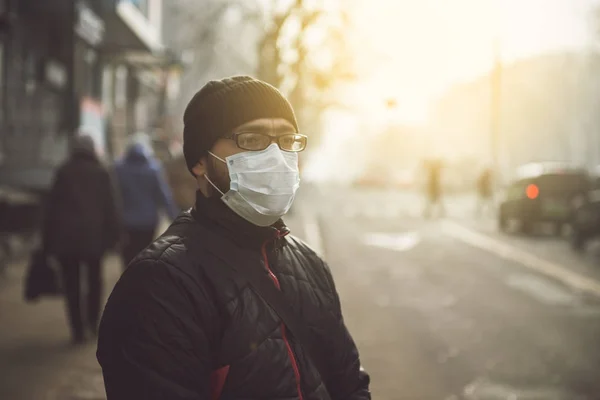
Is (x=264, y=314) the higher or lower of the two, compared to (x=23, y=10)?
lower

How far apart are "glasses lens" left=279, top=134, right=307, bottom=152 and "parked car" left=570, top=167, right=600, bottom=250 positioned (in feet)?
47.7

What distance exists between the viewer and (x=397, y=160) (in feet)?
409

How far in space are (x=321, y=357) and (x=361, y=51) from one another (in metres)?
33.0

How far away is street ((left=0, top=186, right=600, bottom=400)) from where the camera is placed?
6.54 meters

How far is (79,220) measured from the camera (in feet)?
24.5

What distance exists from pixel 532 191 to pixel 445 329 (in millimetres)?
12824

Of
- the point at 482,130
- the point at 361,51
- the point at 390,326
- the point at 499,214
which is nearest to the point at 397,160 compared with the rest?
the point at 482,130

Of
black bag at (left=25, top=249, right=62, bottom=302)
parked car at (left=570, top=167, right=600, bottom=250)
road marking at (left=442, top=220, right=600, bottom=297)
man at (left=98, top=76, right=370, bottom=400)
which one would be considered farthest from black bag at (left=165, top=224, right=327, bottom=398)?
parked car at (left=570, top=167, right=600, bottom=250)

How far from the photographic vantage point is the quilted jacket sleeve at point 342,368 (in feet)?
8.09

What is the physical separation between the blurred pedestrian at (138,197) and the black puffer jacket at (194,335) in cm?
628

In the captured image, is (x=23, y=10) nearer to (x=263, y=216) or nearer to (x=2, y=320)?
(x=2, y=320)

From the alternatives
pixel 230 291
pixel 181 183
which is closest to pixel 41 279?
pixel 181 183

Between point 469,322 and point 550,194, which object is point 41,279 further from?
point 550,194

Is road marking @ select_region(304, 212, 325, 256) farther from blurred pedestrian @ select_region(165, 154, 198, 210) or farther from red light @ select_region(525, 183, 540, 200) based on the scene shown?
blurred pedestrian @ select_region(165, 154, 198, 210)
